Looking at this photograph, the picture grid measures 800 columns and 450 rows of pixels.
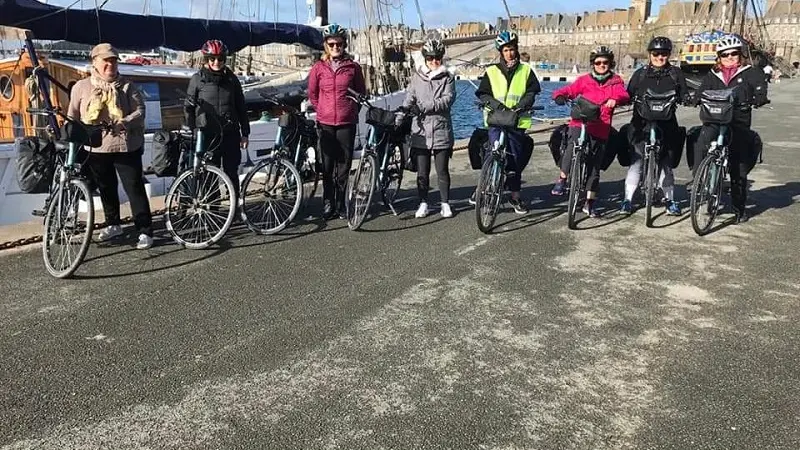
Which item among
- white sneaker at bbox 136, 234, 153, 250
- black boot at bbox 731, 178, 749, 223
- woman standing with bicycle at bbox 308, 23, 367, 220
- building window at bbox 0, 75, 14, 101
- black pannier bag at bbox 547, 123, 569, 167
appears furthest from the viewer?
building window at bbox 0, 75, 14, 101

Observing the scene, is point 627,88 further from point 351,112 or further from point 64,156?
point 64,156

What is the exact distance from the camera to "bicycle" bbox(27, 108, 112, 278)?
4.84m

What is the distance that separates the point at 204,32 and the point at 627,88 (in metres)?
7.79

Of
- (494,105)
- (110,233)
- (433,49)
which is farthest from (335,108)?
(110,233)

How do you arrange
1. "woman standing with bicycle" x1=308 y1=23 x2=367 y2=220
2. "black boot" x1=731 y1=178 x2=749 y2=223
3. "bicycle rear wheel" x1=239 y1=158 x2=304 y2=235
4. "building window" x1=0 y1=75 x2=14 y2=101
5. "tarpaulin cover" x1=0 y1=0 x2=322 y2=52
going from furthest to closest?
"building window" x1=0 y1=75 x2=14 y2=101, "tarpaulin cover" x1=0 y1=0 x2=322 y2=52, "black boot" x1=731 y1=178 x2=749 y2=223, "woman standing with bicycle" x1=308 y1=23 x2=367 y2=220, "bicycle rear wheel" x1=239 y1=158 x2=304 y2=235

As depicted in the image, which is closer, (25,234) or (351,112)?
(25,234)

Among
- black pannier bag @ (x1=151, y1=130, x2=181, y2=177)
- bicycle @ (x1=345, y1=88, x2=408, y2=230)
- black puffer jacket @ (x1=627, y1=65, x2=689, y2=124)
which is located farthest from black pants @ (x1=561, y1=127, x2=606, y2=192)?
black pannier bag @ (x1=151, y1=130, x2=181, y2=177)

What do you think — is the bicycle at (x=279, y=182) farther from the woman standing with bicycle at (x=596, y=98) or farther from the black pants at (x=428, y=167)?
the woman standing with bicycle at (x=596, y=98)

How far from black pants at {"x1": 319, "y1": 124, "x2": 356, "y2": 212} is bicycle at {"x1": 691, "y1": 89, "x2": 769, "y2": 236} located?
3.46 metres

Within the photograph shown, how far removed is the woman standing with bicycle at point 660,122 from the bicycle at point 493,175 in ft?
3.86

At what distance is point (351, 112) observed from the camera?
642cm

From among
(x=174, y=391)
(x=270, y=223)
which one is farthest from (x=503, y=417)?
(x=270, y=223)

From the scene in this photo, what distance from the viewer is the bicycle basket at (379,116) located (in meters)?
6.40

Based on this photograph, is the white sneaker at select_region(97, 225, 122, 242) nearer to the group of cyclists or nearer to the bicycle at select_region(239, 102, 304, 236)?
the group of cyclists
